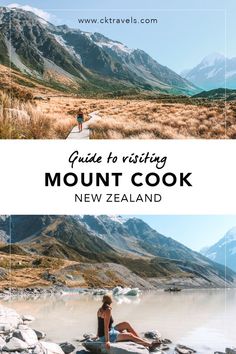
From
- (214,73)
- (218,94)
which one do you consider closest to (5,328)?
(214,73)

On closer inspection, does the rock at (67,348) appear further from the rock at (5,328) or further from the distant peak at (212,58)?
the distant peak at (212,58)

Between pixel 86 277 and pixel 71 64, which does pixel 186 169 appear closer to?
pixel 71 64

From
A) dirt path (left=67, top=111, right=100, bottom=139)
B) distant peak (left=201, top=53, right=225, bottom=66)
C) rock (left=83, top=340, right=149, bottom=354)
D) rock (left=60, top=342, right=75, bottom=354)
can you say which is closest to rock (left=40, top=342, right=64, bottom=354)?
rock (left=60, top=342, right=75, bottom=354)

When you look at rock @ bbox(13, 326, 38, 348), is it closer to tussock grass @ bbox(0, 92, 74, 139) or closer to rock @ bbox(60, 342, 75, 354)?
rock @ bbox(60, 342, 75, 354)

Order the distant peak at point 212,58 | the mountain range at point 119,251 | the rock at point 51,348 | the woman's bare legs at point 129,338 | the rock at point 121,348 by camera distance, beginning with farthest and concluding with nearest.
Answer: the mountain range at point 119,251 → the distant peak at point 212,58 → the rock at point 51,348 → the woman's bare legs at point 129,338 → the rock at point 121,348

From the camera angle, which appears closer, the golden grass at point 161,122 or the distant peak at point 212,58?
the golden grass at point 161,122

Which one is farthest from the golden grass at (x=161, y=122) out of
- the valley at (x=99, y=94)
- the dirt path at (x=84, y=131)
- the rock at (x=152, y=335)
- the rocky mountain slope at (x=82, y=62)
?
the rock at (x=152, y=335)

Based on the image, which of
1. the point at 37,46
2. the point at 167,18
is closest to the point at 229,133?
the point at 167,18
